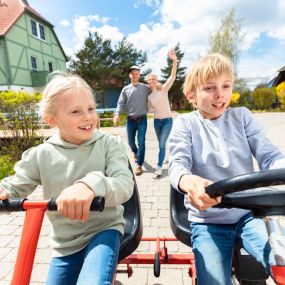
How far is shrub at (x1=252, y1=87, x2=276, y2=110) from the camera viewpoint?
21.5m

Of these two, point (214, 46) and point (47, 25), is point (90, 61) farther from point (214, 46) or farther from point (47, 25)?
point (214, 46)

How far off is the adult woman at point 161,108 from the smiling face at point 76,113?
3.05 meters

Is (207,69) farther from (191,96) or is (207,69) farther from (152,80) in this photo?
(152,80)

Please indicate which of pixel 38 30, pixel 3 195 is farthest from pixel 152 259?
pixel 38 30

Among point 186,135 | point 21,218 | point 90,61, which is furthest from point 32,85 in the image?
point 186,135

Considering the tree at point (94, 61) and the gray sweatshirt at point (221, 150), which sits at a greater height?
the tree at point (94, 61)

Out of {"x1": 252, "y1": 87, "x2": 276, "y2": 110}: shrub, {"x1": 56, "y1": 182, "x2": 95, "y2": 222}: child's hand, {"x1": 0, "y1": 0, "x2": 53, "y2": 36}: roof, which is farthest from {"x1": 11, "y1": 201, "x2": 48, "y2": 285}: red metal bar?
{"x1": 252, "y1": 87, "x2": 276, "y2": 110}: shrub

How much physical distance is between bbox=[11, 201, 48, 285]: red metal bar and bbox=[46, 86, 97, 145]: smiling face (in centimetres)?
50

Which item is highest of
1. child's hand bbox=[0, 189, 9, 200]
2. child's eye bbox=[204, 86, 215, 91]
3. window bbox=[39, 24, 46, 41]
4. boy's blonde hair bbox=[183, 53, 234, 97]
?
window bbox=[39, 24, 46, 41]

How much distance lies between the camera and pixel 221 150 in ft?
4.75

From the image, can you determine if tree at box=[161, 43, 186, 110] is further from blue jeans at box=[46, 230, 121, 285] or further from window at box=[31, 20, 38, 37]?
blue jeans at box=[46, 230, 121, 285]

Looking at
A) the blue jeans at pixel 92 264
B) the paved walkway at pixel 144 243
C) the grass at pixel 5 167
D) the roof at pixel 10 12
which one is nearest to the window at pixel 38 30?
the roof at pixel 10 12

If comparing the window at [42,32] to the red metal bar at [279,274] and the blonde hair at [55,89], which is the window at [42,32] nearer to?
the blonde hair at [55,89]

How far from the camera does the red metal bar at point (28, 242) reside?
860 mm
